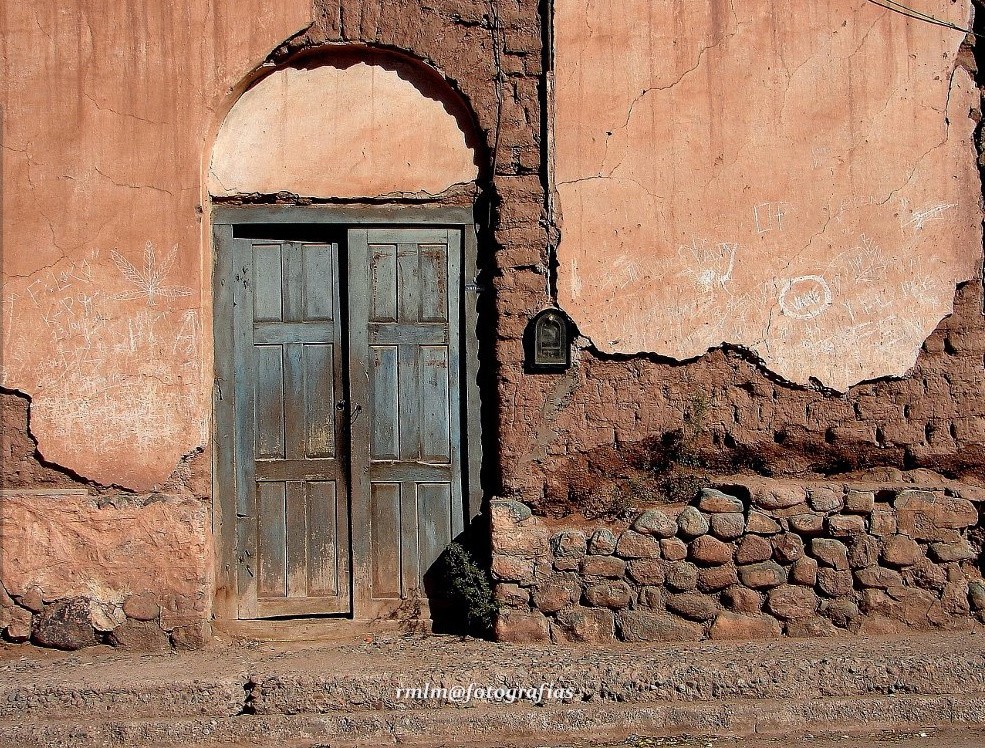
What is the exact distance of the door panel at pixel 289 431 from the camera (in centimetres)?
562

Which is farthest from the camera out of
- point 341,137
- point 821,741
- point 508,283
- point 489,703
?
point 341,137

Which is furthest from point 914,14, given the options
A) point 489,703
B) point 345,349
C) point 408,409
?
point 489,703

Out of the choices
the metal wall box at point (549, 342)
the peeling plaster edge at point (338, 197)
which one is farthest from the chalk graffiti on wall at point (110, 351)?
the metal wall box at point (549, 342)

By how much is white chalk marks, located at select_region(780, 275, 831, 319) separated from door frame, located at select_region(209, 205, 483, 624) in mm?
1748

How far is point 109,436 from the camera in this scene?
17.4 ft

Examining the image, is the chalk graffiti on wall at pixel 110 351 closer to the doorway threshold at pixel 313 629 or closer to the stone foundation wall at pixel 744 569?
the doorway threshold at pixel 313 629

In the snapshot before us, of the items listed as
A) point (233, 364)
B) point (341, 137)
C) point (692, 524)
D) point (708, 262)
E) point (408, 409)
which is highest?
point (341, 137)

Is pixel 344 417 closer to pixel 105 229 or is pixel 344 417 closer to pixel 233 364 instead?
pixel 233 364

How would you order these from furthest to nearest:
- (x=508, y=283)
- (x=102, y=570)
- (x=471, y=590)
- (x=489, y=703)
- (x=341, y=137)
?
(x=341, y=137), (x=508, y=283), (x=471, y=590), (x=102, y=570), (x=489, y=703)

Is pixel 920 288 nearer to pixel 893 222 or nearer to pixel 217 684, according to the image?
pixel 893 222

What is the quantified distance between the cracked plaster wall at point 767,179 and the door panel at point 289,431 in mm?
1465

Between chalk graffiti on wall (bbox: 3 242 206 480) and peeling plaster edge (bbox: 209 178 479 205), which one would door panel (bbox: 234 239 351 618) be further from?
chalk graffiti on wall (bbox: 3 242 206 480)

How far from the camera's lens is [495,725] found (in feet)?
14.5

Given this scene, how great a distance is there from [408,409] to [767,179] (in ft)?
7.92
